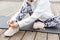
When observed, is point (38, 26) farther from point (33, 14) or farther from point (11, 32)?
point (11, 32)

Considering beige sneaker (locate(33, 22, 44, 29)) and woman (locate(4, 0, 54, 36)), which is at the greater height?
woman (locate(4, 0, 54, 36))

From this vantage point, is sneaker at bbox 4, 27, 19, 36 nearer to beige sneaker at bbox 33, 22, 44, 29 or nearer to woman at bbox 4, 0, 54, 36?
woman at bbox 4, 0, 54, 36

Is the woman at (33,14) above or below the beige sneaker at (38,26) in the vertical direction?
above

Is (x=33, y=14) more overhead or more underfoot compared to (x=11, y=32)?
more overhead

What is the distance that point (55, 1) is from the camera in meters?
4.01

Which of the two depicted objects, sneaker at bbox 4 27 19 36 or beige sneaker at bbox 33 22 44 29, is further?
beige sneaker at bbox 33 22 44 29

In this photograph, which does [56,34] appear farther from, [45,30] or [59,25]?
[59,25]

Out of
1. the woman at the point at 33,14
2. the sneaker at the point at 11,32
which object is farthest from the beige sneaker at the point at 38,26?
the sneaker at the point at 11,32

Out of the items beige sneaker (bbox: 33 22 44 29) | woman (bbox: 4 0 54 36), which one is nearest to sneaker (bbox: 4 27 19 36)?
woman (bbox: 4 0 54 36)

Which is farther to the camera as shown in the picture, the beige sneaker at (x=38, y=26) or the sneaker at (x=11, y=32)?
the beige sneaker at (x=38, y=26)

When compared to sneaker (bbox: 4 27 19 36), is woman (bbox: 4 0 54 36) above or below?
above

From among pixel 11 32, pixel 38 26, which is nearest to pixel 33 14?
A: pixel 38 26

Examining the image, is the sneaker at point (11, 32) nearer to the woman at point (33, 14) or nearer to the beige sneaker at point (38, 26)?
the woman at point (33, 14)

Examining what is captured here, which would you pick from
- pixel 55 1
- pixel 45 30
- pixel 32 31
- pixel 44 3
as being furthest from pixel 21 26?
pixel 55 1
